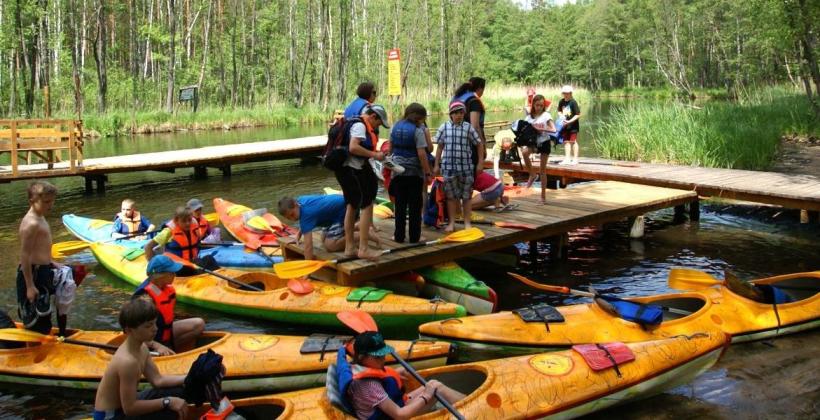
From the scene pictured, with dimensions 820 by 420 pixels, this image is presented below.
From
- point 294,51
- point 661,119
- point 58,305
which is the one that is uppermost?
point 294,51

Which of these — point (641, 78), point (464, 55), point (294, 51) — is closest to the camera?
point (294, 51)

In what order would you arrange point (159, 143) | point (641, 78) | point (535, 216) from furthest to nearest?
1. point (641, 78)
2. point (159, 143)
3. point (535, 216)

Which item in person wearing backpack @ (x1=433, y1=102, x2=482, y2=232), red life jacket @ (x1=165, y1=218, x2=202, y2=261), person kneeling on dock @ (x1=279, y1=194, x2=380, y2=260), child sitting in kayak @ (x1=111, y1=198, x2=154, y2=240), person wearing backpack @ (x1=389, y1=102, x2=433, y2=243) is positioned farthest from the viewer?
child sitting in kayak @ (x1=111, y1=198, x2=154, y2=240)

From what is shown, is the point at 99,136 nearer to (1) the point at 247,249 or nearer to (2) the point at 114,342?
(1) the point at 247,249

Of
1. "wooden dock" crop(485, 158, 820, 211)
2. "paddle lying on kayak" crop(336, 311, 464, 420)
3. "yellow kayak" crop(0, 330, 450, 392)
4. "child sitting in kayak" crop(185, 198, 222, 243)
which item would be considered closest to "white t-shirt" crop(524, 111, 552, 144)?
"wooden dock" crop(485, 158, 820, 211)

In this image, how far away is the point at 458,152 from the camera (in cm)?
750

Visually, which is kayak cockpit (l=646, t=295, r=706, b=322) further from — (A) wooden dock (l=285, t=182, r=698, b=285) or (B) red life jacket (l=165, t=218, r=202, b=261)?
(B) red life jacket (l=165, t=218, r=202, b=261)

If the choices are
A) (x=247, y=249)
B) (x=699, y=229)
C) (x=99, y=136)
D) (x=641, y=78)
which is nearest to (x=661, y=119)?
(x=699, y=229)

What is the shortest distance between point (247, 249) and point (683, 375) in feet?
19.4

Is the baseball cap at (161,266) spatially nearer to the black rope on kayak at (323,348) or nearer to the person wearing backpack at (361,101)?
the black rope on kayak at (323,348)

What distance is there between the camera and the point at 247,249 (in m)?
9.12

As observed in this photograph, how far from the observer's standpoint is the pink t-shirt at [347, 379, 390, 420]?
4102 millimetres

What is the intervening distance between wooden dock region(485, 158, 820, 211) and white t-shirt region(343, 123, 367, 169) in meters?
6.67

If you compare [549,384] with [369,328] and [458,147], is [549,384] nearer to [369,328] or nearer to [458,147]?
[369,328]
